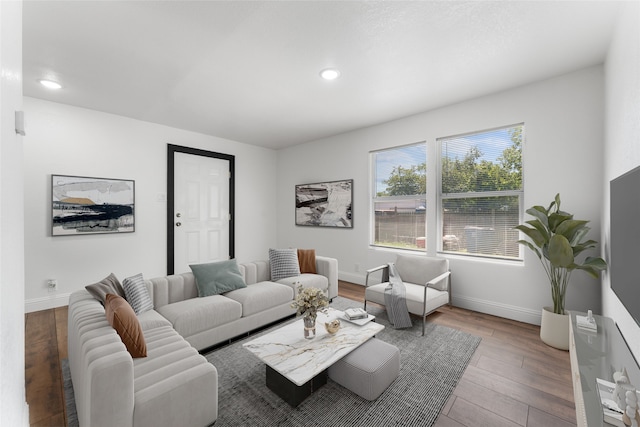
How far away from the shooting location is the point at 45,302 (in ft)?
10.9

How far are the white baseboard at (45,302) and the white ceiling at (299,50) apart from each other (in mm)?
2493

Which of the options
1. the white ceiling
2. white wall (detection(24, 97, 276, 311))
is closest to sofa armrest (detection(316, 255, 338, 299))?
the white ceiling

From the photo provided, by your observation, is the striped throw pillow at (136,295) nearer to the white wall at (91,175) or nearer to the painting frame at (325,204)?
the white wall at (91,175)

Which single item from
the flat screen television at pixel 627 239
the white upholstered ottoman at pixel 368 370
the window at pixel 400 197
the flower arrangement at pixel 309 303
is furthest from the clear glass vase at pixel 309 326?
the window at pixel 400 197

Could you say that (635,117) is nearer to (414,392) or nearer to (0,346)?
(414,392)

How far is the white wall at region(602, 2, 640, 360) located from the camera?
56.1 inches

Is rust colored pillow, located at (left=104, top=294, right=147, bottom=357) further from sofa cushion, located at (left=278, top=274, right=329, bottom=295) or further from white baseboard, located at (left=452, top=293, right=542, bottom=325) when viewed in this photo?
white baseboard, located at (left=452, top=293, right=542, bottom=325)

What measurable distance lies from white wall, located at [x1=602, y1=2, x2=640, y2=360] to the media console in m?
0.07

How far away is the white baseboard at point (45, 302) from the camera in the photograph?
126 inches

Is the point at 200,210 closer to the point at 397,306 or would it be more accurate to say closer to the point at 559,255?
the point at 397,306

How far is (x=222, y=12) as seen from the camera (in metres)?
1.85

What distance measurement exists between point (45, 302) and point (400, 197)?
497cm

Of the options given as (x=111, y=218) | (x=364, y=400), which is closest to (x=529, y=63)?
(x=364, y=400)

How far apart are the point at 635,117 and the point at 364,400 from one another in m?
A: 2.30
